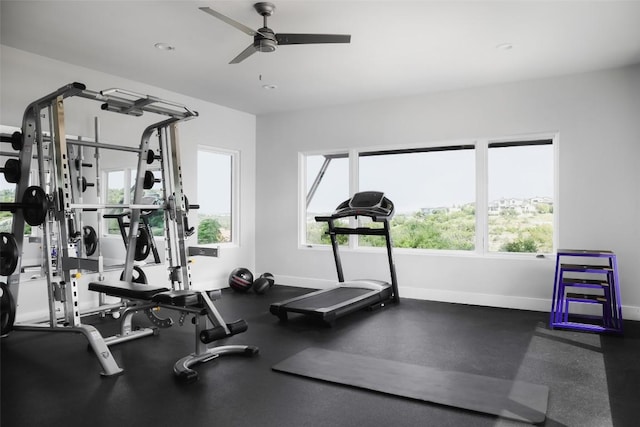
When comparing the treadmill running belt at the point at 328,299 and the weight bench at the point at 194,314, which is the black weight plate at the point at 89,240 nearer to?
the weight bench at the point at 194,314

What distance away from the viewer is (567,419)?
240 centimetres

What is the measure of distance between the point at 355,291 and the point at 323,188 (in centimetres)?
195

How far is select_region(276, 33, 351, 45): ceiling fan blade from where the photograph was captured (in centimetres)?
311

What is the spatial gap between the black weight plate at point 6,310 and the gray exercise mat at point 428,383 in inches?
84.2

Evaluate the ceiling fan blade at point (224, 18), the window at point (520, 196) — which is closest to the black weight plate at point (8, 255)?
the ceiling fan blade at point (224, 18)

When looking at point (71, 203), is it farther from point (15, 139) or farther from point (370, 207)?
point (370, 207)

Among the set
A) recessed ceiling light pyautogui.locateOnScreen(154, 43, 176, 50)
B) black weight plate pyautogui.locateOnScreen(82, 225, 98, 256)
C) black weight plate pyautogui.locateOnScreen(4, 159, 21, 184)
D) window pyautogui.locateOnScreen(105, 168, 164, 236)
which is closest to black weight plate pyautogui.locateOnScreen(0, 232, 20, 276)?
black weight plate pyautogui.locateOnScreen(4, 159, 21, 184)

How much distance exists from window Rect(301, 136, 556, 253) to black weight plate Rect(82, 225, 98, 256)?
313 centimetres

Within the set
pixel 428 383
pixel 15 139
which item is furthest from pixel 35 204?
pixel 428 383

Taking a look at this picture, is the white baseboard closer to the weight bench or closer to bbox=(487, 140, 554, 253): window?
bbox=(487, 140, 554, 253): window

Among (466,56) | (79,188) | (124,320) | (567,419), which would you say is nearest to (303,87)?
(466,56)

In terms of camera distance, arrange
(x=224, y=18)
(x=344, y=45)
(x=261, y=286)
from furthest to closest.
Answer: (x=261, y=286) < (x=344, y=45) < (x=224, y=18)

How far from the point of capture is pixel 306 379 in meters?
2.98

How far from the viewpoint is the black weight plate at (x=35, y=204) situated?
3279mm
